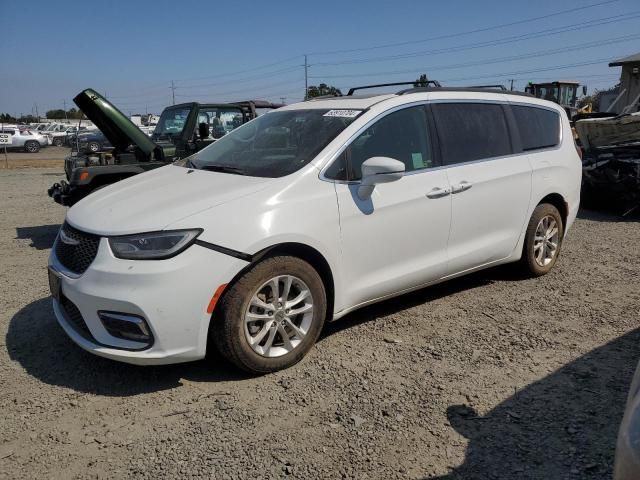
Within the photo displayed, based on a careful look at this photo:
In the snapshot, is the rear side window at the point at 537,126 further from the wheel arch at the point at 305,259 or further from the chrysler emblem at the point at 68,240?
the chrysler emblem at the point at 68,240

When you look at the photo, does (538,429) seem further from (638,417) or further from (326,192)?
(326,192)

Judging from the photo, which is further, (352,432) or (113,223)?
(113,223)

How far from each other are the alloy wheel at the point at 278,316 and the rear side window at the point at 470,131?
1669 mm

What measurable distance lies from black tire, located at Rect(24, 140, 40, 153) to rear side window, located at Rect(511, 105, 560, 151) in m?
35.0

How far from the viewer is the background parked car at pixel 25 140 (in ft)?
108

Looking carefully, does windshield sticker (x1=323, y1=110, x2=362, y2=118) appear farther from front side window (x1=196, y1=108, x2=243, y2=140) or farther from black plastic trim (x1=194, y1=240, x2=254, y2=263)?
front side window (x1=196, y1=108, x2=243, y2=140)

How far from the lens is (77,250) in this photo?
334 cm

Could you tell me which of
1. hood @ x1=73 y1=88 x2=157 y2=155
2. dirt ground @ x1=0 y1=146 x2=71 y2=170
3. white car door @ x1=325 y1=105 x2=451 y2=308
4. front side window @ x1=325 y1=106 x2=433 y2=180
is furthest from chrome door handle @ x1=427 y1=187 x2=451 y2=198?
dirt ground @ x1=0 y1=146 x2=71 y2=170

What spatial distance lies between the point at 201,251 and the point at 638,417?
222cm

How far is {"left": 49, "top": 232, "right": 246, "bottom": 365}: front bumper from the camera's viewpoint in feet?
9.81

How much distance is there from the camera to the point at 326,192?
3.55 m

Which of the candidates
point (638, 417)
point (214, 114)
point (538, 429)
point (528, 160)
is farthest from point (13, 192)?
point (638, 417)

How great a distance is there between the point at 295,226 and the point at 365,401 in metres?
1.12

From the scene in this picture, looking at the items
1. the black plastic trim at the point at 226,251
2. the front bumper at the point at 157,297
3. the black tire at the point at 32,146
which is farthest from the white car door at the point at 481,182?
the black tire at the point at 32,146
